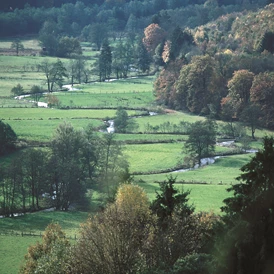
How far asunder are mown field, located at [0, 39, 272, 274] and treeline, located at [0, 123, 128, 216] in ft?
6.81

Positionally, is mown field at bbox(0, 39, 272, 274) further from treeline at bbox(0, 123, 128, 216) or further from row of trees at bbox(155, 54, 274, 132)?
row of trees at bbox(155, 54, 274, 132)

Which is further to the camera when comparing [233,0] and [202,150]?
[233,0]

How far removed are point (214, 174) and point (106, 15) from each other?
12662 centimetres

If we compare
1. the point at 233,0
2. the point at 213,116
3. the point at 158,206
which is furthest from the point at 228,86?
the point at 233,0

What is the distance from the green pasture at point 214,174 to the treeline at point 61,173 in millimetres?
3579

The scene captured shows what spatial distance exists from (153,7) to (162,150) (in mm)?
124704

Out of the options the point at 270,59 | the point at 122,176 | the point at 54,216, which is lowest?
the point at 54,216

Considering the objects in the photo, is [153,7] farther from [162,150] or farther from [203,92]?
[162,150]

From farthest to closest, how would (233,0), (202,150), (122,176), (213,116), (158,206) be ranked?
(233,0) → (213,116) → (202,150) → (122,176) → (158,206)

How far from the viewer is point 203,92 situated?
102625 mm

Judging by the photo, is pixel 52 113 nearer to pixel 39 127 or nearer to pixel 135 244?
pixel 39 127

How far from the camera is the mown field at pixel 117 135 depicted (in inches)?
2093

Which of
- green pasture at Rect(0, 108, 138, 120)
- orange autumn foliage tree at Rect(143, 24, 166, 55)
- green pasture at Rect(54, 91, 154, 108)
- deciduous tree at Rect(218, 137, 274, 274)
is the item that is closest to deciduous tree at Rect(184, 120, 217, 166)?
green pasture at Rect(0, 108, 138, 120)

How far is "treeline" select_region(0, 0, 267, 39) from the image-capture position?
165 m
